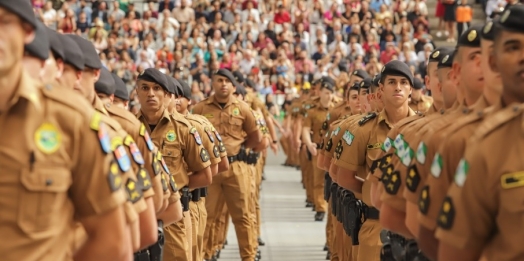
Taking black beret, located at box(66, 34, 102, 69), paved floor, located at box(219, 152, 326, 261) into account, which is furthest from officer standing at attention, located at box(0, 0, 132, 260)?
paved floor, located at box(219, 152, 326, 261)

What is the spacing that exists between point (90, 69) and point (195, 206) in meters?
4.46

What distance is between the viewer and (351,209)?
29.5ft

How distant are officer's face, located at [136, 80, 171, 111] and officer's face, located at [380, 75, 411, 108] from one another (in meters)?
1.86

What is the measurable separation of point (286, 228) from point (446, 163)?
522 inches

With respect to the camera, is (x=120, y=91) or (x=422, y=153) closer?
(x=422, y=153)

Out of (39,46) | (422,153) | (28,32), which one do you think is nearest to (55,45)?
(39,46)

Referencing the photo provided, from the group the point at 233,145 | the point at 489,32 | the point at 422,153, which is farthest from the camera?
the point at 233,145

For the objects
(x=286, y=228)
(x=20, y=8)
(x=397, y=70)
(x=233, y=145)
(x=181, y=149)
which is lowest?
(x=286, y=228)

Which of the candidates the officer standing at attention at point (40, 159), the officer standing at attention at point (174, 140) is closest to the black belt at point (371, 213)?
the officer standing at attention at point (174, 140)

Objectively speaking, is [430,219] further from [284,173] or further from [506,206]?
[284,173]

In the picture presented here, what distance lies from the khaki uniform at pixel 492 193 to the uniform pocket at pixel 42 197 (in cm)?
137

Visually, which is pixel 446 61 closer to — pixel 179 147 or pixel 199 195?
pixel 179 147

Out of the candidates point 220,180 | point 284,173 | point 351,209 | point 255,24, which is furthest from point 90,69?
point 255,24

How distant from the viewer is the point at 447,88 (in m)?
6.13
